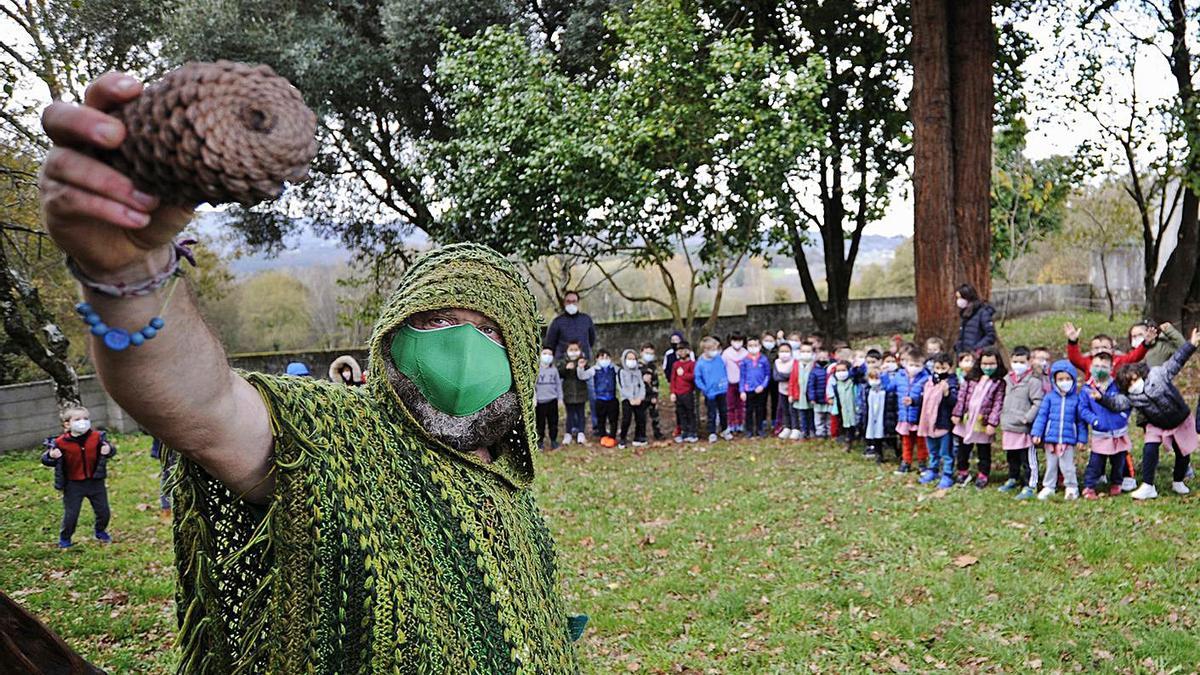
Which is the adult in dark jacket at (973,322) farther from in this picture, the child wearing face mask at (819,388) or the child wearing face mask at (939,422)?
the child wearing face mask at (819,388)

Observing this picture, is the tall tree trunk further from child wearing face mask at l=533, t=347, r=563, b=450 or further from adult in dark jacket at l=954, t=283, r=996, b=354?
child wearing face mask at l=533, t=347, r=563, b=450

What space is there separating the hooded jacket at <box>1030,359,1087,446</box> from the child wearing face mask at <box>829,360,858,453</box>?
10.3ft

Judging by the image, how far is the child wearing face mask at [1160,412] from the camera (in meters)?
7.54

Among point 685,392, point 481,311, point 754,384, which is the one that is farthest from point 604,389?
point 481,311

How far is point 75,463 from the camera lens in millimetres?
7812

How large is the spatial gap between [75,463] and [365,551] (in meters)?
7.46

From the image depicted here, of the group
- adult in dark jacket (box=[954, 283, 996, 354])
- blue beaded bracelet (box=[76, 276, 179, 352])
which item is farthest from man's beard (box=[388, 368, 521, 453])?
adult in dark jacket (box=[954, 283, 996, 354])

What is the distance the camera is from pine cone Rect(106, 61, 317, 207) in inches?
38.8

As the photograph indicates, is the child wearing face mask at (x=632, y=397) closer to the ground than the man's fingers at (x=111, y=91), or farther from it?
closer to the ground

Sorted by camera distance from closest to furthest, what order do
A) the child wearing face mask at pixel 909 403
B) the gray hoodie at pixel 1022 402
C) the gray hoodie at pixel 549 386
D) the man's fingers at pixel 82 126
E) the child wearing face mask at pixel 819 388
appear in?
A: the man's fingers at pixel 82 126
the gray hoodie at pixel 1022 402
the child wearing face mask at pixel 909 403
the child wearing face mask at pixel 819 388
the gray hoodie at pixel 549 386

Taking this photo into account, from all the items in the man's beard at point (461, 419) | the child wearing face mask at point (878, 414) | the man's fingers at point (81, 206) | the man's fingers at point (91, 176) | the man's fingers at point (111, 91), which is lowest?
the child wearing face mask at point (878, 414)

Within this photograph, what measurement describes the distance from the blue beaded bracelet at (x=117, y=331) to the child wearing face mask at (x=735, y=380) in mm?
11833

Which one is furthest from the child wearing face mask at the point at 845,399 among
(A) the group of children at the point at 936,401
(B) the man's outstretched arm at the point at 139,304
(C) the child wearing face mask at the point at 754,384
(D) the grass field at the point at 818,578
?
(B) the man's outstretched arm at the point at 139,304

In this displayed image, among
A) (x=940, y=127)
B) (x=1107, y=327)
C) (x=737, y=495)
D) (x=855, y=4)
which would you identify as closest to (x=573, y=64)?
(x=855, y=4)
